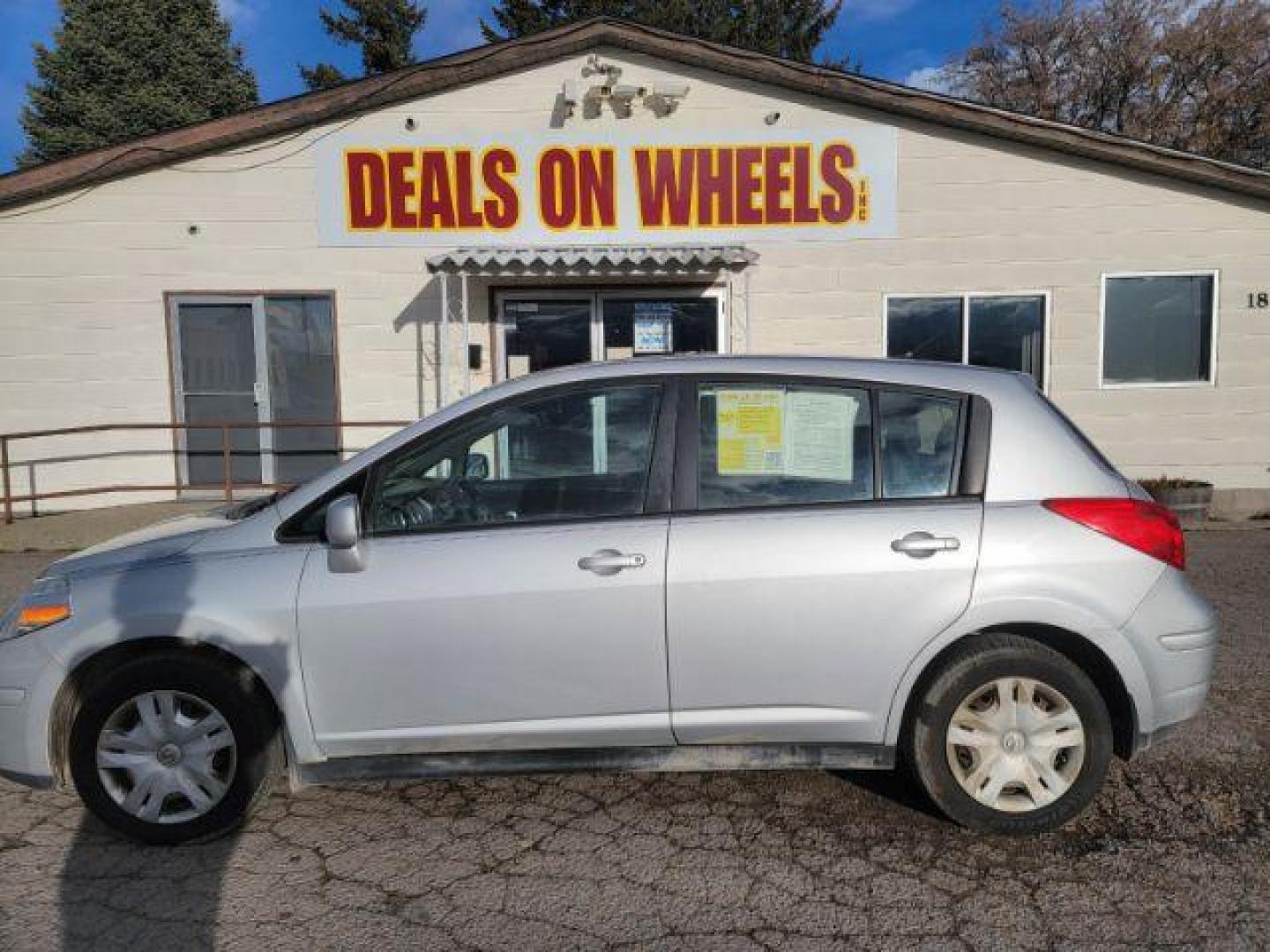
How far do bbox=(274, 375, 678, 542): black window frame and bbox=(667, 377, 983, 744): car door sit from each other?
7cm

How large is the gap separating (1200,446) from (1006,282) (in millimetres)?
2861

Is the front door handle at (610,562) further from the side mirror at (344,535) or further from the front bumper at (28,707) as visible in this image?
the front bumper at (28,707)

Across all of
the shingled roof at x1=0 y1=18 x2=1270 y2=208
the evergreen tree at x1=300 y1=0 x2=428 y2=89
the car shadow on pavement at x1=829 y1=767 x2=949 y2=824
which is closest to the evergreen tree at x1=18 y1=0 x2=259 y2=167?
the evergreen tree at x1=300 y1=0 x2=428 y2=89

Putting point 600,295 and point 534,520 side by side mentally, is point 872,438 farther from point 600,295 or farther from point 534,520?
point 600,295

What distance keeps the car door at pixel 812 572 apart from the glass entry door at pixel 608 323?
22.7 ft

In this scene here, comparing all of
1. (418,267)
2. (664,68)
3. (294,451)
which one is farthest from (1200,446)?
(294,451)

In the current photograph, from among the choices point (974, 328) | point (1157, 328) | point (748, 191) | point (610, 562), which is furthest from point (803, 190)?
point (610, 562)

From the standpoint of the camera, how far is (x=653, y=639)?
114 inches

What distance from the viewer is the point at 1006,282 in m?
9.65

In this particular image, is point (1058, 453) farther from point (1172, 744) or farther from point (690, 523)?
point (1172, 744)

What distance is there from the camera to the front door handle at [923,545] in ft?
9.51

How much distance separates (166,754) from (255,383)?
7727 mm

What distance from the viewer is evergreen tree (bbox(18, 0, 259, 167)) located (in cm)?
2852

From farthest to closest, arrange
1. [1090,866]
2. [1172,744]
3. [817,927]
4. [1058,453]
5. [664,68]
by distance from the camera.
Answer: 1. [664,68]
2. [1172,744]
3. [1058,453]
4. [1090,866]
5. [817,927]
